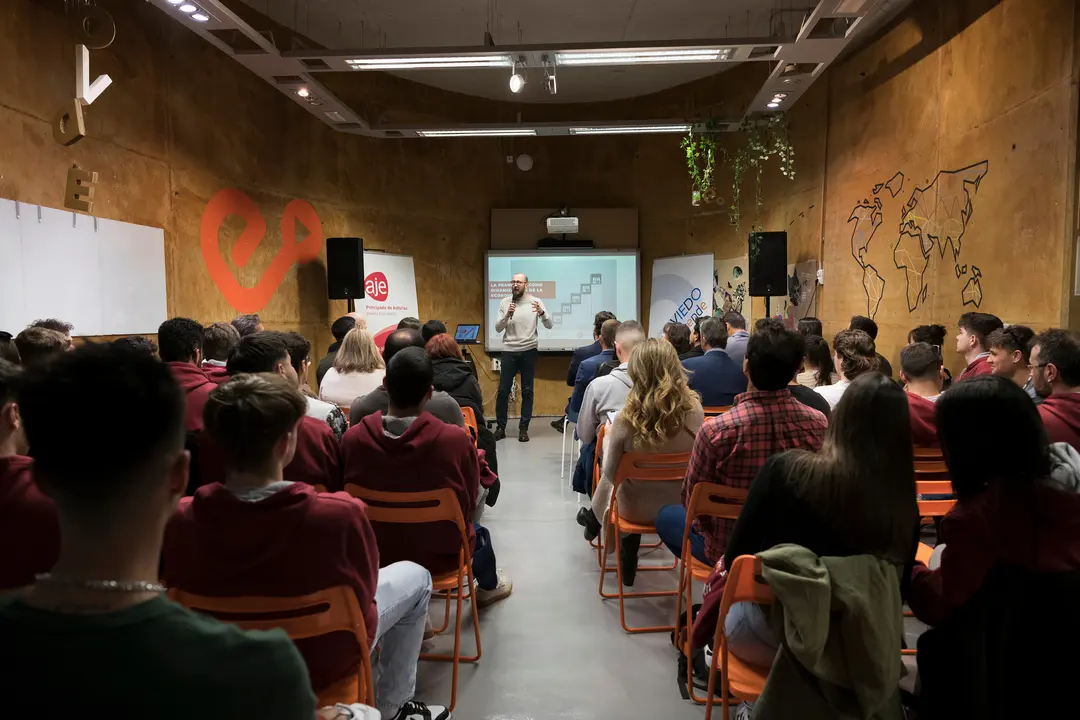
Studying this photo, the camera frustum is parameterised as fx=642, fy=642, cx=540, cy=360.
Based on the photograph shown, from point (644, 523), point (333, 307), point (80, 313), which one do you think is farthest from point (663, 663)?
point (333, 307)

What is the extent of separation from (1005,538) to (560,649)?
1.82 metres

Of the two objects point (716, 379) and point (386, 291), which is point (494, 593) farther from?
point (386, 291)

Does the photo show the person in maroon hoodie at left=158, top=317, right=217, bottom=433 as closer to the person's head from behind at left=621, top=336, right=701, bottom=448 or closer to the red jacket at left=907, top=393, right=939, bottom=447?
the person's head from behind at left=621, top=336, right=701, bottom=448

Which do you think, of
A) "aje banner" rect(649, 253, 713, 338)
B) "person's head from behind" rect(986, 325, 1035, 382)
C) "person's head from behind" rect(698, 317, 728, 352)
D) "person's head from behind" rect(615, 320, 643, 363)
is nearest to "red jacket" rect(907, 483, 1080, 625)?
"person's head from behind" rect(986, 325, 1035, 382)

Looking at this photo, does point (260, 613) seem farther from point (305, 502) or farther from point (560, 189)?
point (560, 189)

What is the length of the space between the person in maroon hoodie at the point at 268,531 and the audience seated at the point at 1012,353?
3.19 meters

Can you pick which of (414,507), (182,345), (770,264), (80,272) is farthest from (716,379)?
(80,272)

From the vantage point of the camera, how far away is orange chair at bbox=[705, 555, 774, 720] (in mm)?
1438

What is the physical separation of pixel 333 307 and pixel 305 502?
644 centimetres

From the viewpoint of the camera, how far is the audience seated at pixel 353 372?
145 inches

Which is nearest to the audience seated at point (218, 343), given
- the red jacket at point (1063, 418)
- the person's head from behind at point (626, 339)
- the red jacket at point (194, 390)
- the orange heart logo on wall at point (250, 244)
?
the red jacket at point (194, 390)

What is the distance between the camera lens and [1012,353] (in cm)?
317

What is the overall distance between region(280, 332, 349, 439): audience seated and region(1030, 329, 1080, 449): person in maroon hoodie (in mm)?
2608

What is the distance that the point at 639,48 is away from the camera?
4.75 metres
